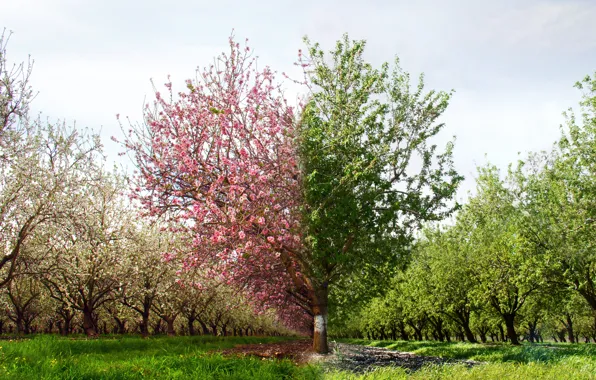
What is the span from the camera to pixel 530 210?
101 ft

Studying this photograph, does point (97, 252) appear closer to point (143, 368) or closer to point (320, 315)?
point (320, 315)

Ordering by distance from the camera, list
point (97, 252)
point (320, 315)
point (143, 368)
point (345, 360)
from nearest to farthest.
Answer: point (143, 368)
point (345, 360)
point (320, 315)
point (97, 252)

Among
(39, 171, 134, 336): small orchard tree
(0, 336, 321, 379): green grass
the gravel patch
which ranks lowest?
the gravel patch

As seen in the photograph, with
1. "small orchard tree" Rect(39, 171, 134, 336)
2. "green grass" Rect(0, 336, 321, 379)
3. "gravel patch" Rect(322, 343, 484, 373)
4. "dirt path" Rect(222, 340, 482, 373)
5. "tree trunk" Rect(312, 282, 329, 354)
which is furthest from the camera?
"small orchard tree" Rect(39, 171, 134, 336)

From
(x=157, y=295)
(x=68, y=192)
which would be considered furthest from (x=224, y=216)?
(x=157, y=295)

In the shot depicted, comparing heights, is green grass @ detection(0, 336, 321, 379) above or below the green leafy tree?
below

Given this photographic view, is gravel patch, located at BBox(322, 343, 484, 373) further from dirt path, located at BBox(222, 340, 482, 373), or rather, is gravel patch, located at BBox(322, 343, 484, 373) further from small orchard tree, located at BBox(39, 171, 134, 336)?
small orchard tree, located at BBox(39, 171, 134, 336)

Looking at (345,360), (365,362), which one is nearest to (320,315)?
(345,360)

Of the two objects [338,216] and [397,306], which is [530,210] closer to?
[338,216]

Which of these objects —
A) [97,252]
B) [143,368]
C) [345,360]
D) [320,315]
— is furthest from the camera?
[97,252]

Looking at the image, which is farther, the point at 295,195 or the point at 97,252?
the point at 97,252

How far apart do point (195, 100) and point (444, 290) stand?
3305cm

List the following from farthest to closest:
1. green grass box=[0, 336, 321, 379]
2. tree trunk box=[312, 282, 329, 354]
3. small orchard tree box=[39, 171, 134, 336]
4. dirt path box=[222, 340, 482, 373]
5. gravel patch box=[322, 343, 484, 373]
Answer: small orchard tree box=[39, 171, 134, 336] < tree trunk box=[312, 282, 329, 354] < dirt path box=[222, 340, 482, 373] < gravel patch box=[322, 343, 484, 373] < green grass box=[0, 336, 321, 379]

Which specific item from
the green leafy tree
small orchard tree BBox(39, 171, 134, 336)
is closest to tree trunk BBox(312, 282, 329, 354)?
the green leafy tree
